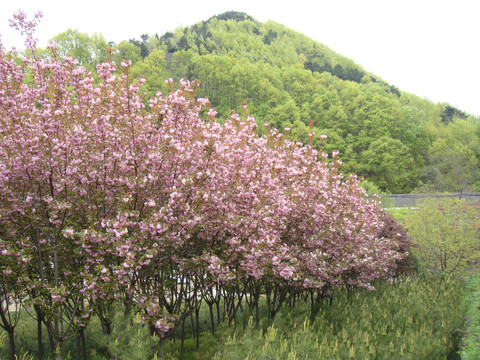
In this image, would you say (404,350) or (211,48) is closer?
(404,350)

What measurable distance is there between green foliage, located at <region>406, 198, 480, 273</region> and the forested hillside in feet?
84.1

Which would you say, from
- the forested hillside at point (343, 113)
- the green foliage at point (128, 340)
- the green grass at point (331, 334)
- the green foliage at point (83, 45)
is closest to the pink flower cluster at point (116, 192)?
the green foliage at point (128, 340)

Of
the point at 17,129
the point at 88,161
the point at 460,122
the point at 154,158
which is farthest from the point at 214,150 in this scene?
the point at 460,122

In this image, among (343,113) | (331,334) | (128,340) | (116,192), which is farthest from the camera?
(343,113)

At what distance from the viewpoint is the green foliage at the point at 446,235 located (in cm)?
1798

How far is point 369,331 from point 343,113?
186 feet

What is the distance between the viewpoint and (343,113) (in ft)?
199

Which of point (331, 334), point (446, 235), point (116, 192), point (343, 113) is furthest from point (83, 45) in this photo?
point (331, 334)

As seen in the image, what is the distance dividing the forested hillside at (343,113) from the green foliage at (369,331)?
3606 cm

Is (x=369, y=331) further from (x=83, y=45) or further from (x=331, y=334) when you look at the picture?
(x=83, y=45)

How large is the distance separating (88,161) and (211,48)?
97501mm

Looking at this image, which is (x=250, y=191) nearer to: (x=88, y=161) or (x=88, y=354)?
(x=88, y=161)

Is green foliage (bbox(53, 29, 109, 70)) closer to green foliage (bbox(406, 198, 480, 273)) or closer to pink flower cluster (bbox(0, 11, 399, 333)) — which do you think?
green foliage (bbox(406, 198, 480, 273))

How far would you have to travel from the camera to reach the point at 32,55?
678 cm
